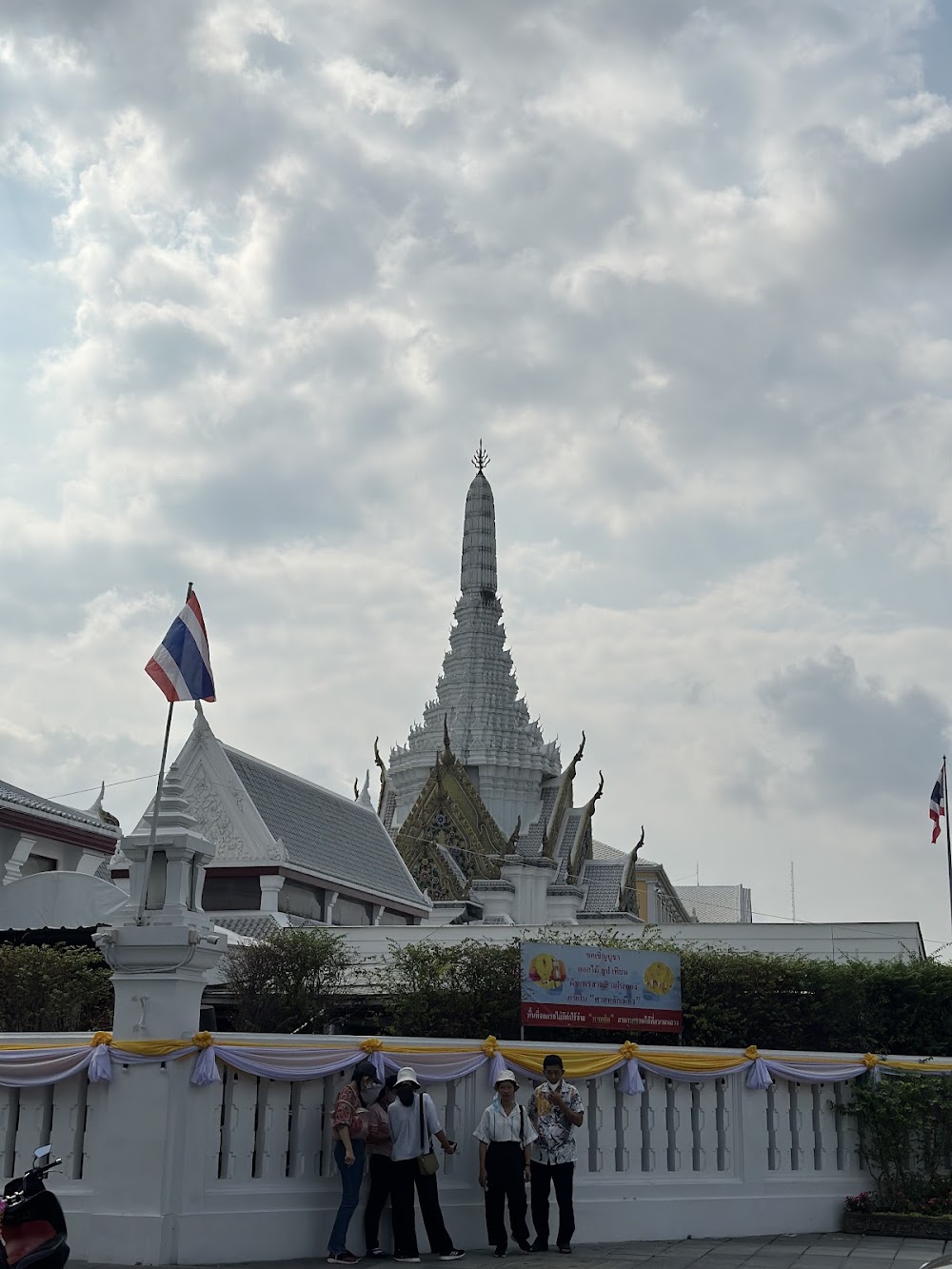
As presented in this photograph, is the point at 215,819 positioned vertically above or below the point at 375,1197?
above

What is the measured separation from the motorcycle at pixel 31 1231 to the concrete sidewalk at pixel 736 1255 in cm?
362

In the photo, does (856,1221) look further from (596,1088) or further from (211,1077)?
(211,1077)

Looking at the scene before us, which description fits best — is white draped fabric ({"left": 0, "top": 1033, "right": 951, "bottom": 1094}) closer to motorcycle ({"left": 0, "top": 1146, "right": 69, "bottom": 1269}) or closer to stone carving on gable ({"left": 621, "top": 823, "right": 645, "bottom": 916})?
motorcycle ({"left": 0, "top": 1146, "right": 69, "bottom": 1269})

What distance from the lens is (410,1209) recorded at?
11836 millimetres

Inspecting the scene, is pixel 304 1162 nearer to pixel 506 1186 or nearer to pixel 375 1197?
pixel 375 1197

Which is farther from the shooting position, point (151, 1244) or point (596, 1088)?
point (596, 1088)

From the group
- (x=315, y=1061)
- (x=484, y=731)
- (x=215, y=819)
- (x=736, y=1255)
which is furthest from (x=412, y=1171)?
(x=484, y=731)

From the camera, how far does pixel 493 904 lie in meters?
47.2

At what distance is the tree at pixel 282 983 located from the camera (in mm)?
22773

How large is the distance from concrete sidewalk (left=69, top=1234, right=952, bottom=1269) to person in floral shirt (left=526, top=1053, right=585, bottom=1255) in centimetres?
Result: 28

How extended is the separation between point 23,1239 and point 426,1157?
4.69 meters

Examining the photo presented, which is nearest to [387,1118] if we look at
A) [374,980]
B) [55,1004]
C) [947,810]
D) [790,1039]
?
[55,1004]

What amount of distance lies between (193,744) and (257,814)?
2611mm

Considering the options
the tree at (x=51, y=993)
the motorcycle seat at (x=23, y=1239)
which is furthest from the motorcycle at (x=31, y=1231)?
the tree at (x=51, y=993)
